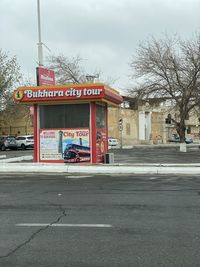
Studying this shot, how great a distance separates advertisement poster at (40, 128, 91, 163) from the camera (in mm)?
22516

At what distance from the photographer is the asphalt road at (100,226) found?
612 cm

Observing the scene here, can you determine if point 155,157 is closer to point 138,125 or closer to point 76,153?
point 76,153

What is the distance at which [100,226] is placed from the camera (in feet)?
26.6

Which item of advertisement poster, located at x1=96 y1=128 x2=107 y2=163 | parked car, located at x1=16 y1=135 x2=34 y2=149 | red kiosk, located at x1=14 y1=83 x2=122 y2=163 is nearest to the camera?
red kiosk, located at x1=14 y1=83 x2=122 y2=163

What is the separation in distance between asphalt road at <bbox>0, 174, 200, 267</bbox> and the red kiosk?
8.47 meters

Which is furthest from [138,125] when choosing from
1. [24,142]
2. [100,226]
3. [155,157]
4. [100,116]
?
[100,226]

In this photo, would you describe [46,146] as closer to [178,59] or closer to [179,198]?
[179,198]

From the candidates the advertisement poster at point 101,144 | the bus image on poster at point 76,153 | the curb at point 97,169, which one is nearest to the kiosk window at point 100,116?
the advertisement poster at point 101,144

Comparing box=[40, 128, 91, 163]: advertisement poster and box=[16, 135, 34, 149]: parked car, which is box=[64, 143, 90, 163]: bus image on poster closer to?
box=[40, 128, 91, 163]: advertisement poster

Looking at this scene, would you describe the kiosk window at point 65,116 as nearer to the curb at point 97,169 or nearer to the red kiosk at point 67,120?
the red kiosk at point 67,120

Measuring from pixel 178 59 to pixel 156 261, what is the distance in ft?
117

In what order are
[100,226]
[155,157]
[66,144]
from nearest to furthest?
[100,226], [66,144], [155,157]

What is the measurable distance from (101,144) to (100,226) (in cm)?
1543

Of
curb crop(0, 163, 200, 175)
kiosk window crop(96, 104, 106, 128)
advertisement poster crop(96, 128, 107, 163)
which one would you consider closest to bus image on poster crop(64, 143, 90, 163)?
advertisement poster crop(96, 128, 107, 163)
